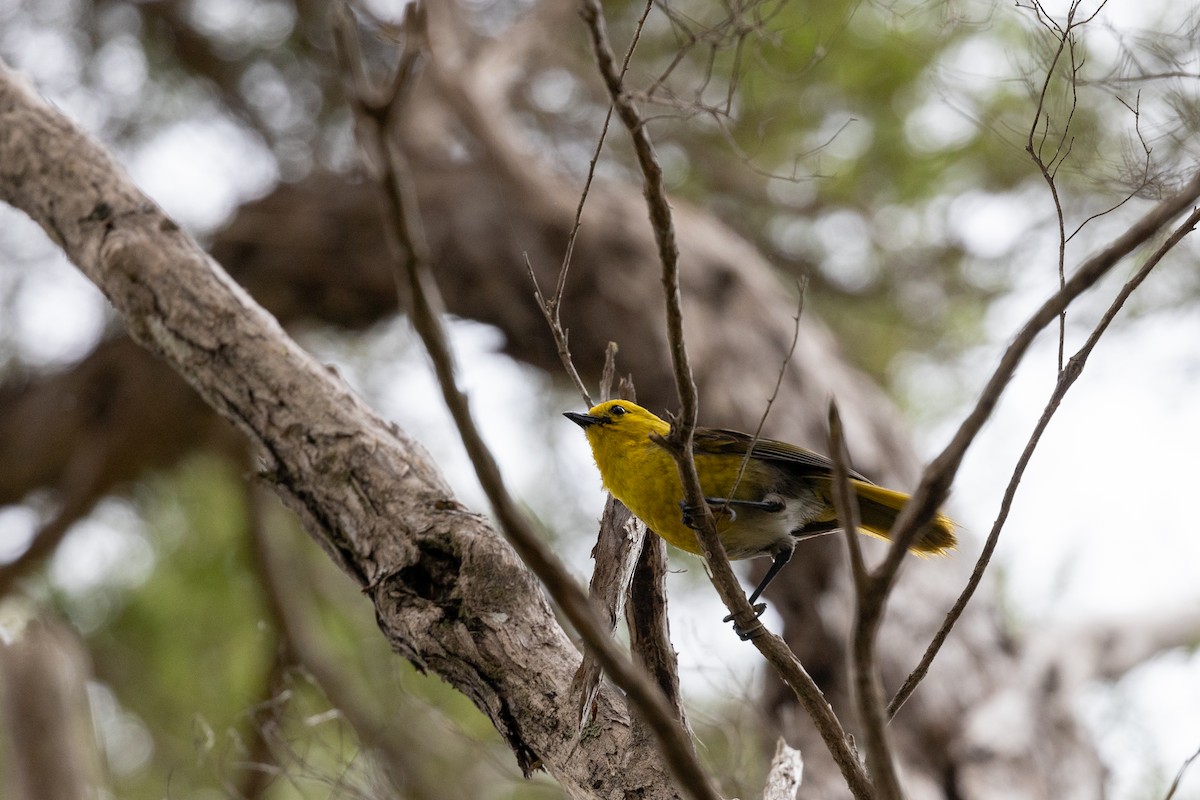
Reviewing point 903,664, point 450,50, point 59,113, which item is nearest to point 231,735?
point 59,113

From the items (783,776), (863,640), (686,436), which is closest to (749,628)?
(686,436)

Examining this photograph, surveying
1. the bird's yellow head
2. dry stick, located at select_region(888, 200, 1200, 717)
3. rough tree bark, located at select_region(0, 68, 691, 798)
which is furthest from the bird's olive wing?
dry stick, located at select_region(888, 200, 1200, 717)

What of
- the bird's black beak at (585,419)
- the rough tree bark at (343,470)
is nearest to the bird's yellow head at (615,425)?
the bird's black beak at (585,419)

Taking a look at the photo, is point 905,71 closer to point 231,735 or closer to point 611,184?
point 611,184

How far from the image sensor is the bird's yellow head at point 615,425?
3.08m

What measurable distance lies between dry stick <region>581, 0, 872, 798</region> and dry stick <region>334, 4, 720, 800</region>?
1.30 feet

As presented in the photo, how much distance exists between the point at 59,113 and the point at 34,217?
394 millimetres

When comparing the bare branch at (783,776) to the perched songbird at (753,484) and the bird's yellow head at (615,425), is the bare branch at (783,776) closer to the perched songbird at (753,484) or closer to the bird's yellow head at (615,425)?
the perched songbird at (753,484)

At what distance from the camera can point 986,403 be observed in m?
1.42

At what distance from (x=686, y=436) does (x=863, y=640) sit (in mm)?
599

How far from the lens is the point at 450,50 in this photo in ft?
20.7

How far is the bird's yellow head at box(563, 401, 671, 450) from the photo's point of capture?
3.08 m

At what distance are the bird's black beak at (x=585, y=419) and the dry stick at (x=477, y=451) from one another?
167cm

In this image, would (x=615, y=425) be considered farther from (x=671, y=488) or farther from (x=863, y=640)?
(x=863, y=640)
